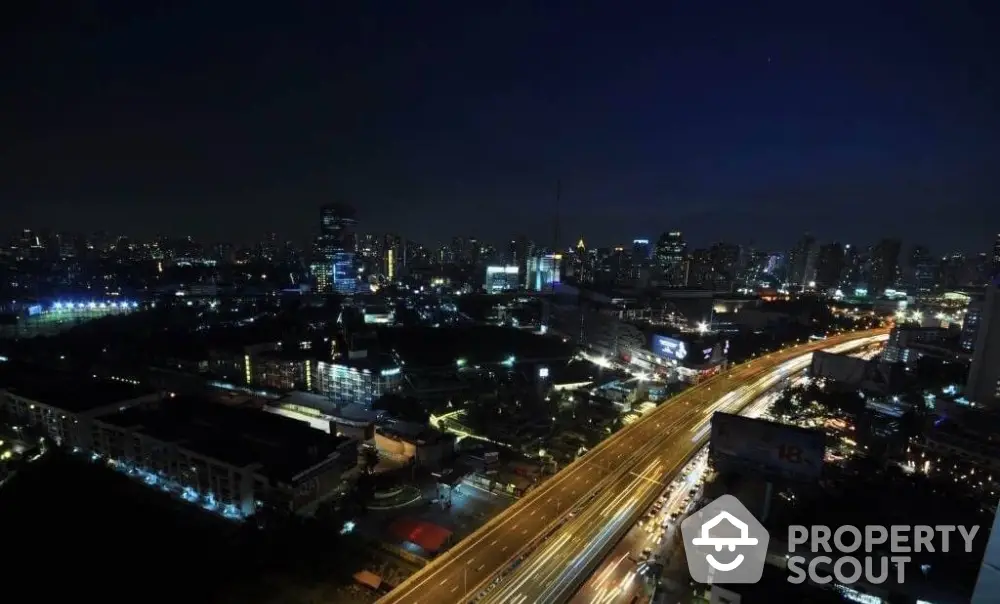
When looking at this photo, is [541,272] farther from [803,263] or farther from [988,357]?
[988,357]

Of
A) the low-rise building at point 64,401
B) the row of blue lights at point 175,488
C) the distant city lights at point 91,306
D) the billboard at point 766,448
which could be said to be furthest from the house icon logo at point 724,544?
the distant city lights at point 91,306

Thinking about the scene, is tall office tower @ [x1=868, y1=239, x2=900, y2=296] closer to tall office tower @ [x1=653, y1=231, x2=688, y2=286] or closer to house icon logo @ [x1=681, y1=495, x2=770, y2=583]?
tall office tower @ [x1=653, y1=231, x2=688, y2=286]

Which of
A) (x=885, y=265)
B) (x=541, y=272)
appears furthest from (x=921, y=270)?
(x=541, y=272)

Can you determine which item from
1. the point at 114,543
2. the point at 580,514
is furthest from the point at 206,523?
the point at 580,514

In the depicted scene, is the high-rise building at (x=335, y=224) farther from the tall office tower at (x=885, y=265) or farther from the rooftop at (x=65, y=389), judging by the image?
the tall office tower at (x=885, y=265)

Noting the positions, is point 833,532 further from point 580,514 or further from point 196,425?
point 196,425
